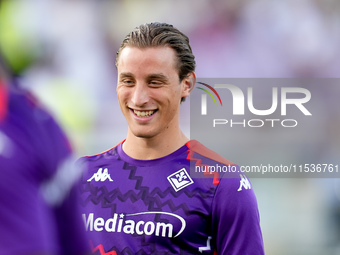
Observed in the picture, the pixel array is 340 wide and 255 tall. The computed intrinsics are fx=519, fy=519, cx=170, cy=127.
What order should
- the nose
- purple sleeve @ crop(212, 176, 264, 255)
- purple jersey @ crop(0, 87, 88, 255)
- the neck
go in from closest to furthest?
1. purple jersey @ crop(0, 87, 88, 255)
2. purple sleeve @ crop(212, 176, 264, 255)
3. the nose
4. the neck

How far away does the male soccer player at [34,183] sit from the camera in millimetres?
934

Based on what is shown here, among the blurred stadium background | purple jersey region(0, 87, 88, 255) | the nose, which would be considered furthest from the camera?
the blurred stadium background

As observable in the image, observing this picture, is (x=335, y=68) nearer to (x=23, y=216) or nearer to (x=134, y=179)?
(x=134, y=179)

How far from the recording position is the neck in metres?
2.62

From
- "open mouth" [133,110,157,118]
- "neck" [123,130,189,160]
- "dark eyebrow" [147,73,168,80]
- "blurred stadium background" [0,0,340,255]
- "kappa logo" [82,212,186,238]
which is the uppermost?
"blurred stadium background" [0,0,340,255]

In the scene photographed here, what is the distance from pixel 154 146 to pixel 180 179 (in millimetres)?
220

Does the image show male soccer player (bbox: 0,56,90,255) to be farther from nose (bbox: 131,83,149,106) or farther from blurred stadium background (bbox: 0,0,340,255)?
blurred stadium background (bbox: 0,0,340,255)

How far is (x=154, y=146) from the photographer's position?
103 inches

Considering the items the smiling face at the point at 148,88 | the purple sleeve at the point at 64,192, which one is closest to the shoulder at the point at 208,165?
the smiling face at the point at 148,88

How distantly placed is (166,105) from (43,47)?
5287 mm

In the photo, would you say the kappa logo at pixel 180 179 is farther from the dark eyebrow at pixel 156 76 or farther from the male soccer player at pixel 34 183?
the male soccer player at pixel 34 183

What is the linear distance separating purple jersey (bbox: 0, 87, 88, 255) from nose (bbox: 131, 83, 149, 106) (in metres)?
1.47

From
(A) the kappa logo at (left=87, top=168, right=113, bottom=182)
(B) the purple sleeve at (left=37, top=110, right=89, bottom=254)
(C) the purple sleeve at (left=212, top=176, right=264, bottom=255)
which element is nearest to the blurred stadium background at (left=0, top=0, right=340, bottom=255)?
(A) the kappa logo at (left=87, top=168, right=113, bottom=182)

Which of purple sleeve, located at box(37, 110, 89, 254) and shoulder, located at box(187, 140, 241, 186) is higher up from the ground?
shoulder, located at box(187, 140, 241, 186)
